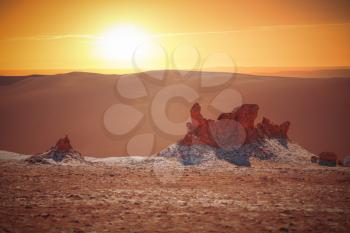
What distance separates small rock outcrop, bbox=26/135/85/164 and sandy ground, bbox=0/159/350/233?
3.08 feet

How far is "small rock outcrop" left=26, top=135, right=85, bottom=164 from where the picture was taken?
23.6 meters

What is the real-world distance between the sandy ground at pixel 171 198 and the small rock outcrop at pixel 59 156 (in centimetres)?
94

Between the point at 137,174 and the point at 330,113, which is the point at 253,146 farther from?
the point at 330,113

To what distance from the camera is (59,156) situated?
24.3 m

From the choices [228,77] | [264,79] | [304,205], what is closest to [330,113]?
[264,79]

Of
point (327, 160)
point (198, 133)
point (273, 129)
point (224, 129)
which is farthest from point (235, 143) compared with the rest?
point (327, 160)

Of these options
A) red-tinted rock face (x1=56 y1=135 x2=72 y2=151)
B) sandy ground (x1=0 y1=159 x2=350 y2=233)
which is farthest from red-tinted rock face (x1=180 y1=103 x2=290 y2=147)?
red-tinted rock face (x1=56 y1=135 x2=72 y2=151)

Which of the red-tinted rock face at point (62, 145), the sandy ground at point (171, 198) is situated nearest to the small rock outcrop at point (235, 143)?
the sandy ground at point (171, 198)

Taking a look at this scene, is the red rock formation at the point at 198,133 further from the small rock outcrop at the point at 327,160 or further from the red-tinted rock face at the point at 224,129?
the small rock outcrop at the point at 327,160

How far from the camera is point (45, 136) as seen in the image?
42312 mm

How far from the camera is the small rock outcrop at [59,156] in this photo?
23625 millimetres

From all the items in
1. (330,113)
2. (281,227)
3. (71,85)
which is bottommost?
(281,227)

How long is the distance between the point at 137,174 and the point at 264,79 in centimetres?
6275

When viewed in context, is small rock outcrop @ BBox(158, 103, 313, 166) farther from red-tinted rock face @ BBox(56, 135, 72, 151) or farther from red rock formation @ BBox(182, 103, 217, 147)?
red-tinted rock face @ BBox(56, 135, 72, 151)
